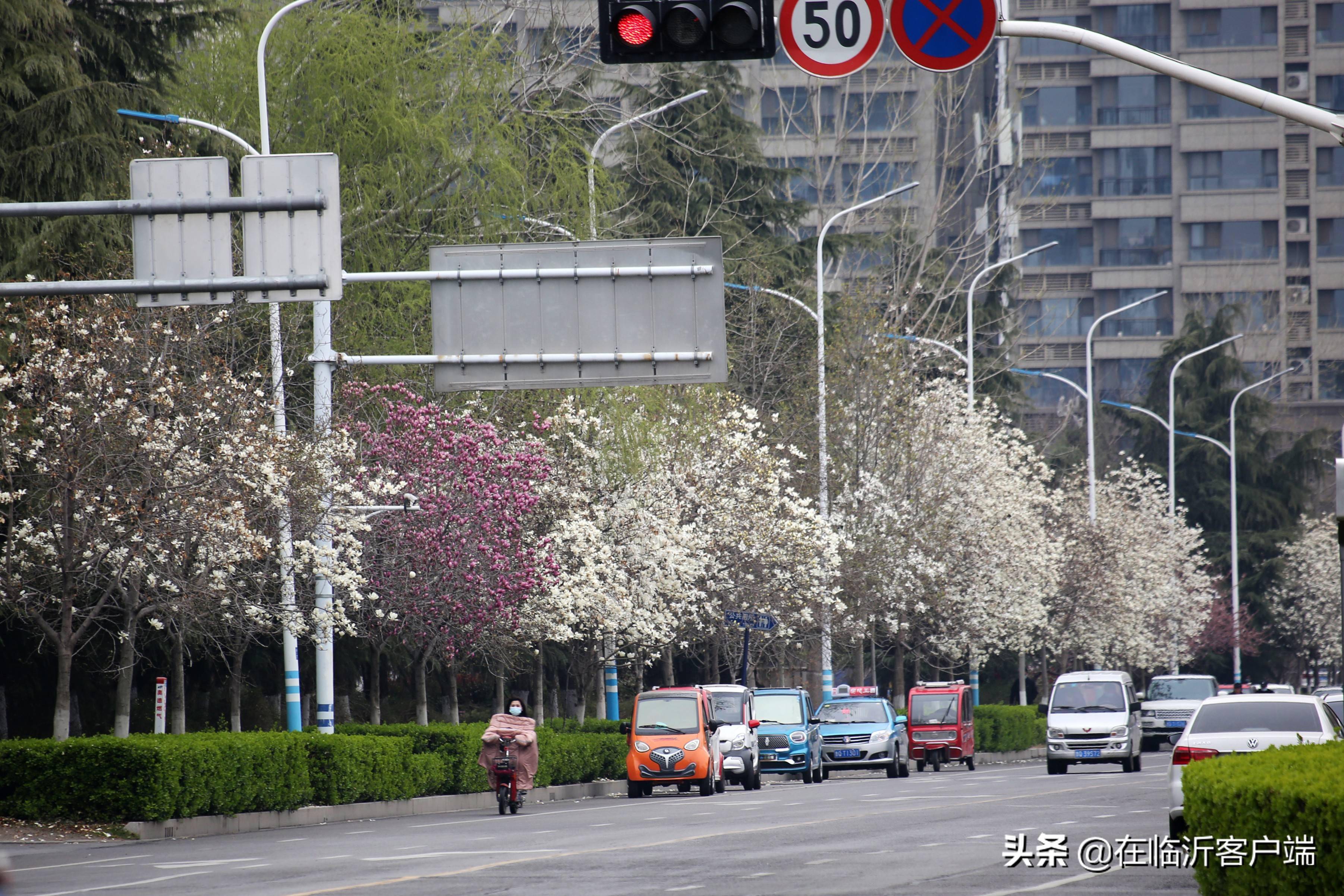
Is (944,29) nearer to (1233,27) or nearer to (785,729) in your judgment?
(785,729)

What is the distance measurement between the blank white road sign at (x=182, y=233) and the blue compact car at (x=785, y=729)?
24165mm

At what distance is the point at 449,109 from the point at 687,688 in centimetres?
1047

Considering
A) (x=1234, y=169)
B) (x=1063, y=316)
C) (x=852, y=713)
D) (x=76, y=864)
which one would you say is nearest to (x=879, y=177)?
(x=1234, y=169)

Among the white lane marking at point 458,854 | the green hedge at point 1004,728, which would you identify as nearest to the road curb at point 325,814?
the white lane marking at point 458,854

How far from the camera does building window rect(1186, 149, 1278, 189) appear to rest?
113500 millimetres

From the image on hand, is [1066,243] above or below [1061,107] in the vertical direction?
below

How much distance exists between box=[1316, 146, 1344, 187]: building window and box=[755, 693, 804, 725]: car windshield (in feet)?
276

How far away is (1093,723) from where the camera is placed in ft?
134

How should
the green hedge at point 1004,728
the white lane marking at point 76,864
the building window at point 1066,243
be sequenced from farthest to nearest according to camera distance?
the building window at point 1066,243
the green hedge at point 1004,728
the white lane marking at point 76,864

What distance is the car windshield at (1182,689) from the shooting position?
55.9m

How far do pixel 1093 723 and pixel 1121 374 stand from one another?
3147 inches

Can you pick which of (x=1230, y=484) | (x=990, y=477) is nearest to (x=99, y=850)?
(x=990, y=477)

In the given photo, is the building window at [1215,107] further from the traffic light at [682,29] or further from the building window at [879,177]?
the traffic light at [682,29]

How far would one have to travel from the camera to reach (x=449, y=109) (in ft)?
108
